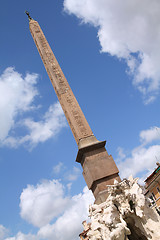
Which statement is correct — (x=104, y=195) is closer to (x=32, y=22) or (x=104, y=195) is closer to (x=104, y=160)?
(x=104, y=160)

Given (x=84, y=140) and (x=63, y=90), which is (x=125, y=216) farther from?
(x=63, y=90)

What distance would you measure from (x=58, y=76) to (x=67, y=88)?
0.80 m

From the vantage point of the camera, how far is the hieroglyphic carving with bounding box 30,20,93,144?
8.48 m

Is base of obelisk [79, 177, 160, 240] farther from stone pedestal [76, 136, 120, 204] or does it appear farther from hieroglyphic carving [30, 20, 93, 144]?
hieroglyphic carving [30, 20, 93, 144]

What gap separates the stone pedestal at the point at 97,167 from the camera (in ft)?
22.3

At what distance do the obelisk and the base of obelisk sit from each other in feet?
2.25

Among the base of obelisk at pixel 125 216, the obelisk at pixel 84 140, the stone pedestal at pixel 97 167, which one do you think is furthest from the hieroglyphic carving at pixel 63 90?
the base of obelisk at pixel 125 216

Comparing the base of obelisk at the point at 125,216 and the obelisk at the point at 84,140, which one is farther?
the obelisk at the point at 84,140

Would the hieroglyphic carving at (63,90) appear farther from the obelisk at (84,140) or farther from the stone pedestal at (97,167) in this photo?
the stone pedestal at (97,167)

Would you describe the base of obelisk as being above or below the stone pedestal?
below

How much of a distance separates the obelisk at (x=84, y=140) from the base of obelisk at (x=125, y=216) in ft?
2.25

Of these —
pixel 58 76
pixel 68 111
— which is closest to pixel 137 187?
pixel 68 111

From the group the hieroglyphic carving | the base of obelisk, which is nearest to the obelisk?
the hieroglyphic carving

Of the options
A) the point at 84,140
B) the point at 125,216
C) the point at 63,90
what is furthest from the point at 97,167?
the point at 63,90
